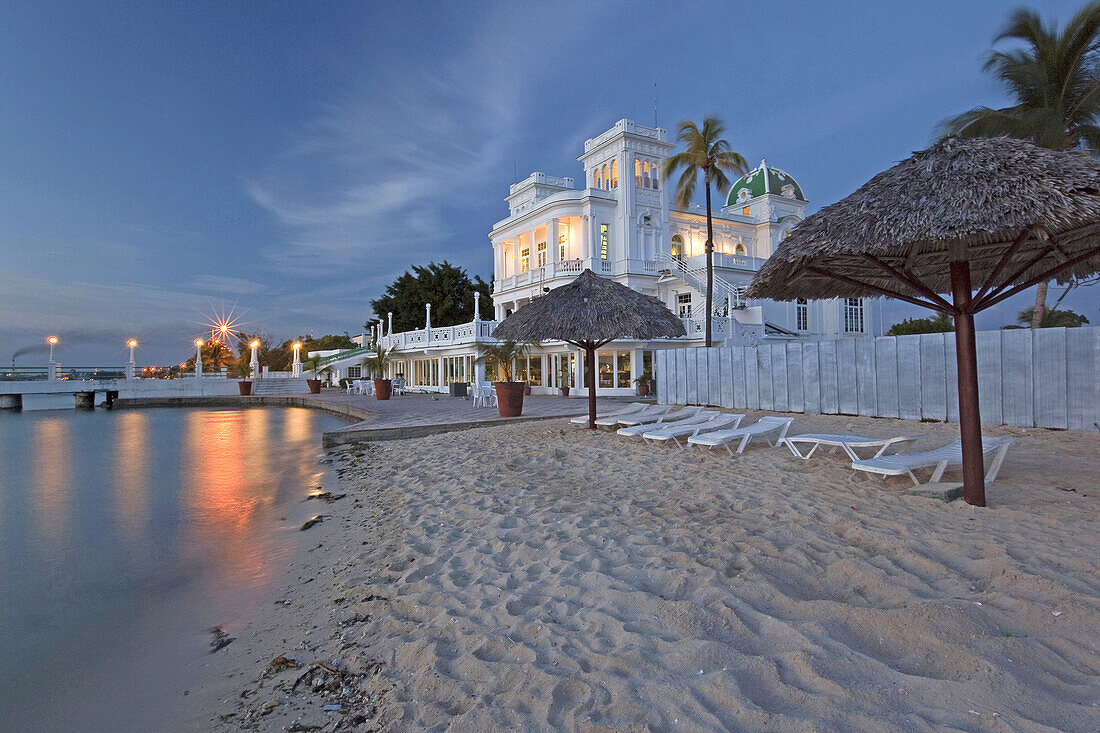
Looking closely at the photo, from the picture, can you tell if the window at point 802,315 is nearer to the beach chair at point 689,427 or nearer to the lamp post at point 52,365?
the beach chair at point 689,427

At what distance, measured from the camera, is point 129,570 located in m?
5.70

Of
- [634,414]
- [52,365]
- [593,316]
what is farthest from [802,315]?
[52,365]

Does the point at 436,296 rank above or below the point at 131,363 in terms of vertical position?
above

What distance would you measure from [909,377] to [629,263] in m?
15.8

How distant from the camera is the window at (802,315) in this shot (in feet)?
93.4

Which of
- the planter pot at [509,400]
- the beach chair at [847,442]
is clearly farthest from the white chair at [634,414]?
the beach chair at [847,442]

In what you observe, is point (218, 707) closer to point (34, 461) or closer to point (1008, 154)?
point (1008, 154)

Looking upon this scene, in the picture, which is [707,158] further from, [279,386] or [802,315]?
[279,386]

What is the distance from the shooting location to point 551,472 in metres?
7.33

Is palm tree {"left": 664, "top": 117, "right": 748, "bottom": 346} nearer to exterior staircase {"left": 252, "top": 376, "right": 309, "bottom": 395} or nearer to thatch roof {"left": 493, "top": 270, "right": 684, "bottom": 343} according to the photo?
thatch roof {"left": 493, "top": 270, "right": 684, "bottom": 343}

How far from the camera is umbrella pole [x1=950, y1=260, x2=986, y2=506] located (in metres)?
4.85

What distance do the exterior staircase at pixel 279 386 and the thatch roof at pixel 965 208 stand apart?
35.8m

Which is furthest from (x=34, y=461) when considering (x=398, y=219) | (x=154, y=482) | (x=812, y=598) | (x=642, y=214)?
(x=398, y=219)

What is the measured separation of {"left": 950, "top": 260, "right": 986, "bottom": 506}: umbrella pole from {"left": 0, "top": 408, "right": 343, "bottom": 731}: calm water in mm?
6291
